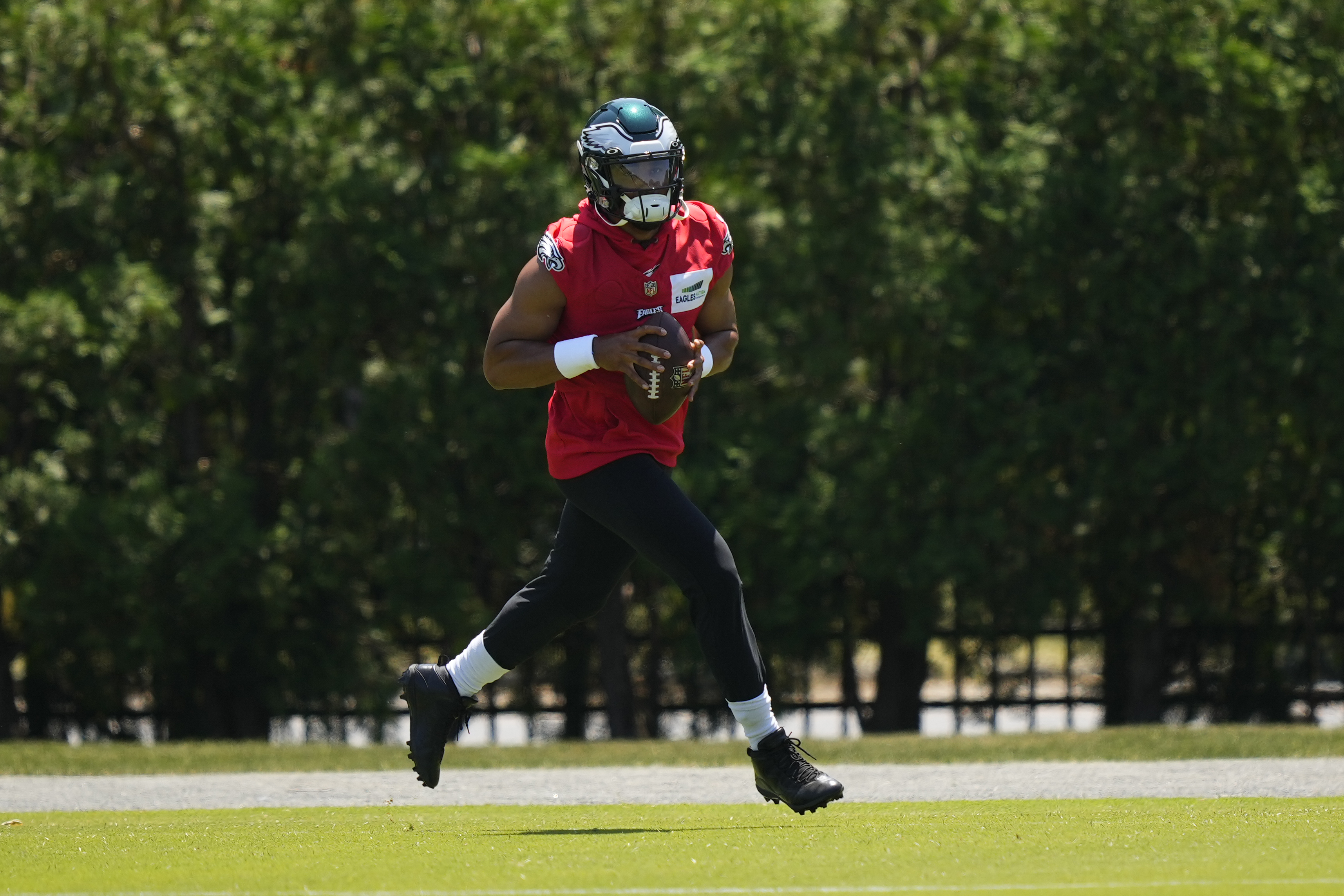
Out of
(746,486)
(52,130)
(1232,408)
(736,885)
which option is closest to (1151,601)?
(1232,408)

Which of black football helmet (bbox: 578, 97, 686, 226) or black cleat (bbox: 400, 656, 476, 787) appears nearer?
black football helmet (bbox: 578, 97, 686, 226)

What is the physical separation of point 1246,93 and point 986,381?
277 cm

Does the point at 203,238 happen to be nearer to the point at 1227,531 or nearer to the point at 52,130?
the point at 52,130

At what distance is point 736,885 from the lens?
4434mm

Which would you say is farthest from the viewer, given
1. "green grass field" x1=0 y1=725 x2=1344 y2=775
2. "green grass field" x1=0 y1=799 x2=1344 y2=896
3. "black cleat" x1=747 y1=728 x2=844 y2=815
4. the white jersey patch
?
"green grass field" x1=0 y1=725 x2=1344 y2=775

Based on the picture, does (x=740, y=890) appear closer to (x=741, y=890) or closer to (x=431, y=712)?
(x=741, y=890)

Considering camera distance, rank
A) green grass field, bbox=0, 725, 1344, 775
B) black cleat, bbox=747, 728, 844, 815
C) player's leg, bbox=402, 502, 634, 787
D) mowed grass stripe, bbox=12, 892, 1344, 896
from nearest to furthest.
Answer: mowed grass stripe, bbox=12, 892, 1344, 896, black cleat, bbox=747, 728, 844, 815, player's leg, bbox=402, 502, 634, 787, green grass field, bbox=0, 725, 1344, 775

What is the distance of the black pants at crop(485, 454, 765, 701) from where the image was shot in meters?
5.71

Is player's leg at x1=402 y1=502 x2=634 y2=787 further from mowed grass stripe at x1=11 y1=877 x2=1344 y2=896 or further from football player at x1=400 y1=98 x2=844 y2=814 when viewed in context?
mowed grass stripe at x1=11 y1=877 x2=1344 y2=896

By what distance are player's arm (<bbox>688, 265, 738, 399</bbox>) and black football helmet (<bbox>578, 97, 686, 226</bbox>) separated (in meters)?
0.41

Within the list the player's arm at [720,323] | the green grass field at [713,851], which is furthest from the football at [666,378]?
the green grass field at [713,851]

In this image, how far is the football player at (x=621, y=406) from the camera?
5.71 meters

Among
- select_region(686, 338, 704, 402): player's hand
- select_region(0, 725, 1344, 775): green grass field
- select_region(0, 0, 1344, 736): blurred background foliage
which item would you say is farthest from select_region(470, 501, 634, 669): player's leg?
select_region(0, 0, 1344, 736): blurred background foliage

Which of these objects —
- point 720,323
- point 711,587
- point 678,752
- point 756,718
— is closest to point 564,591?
point 711,587
